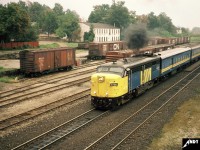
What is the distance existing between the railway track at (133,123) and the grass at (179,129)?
1.43 metres

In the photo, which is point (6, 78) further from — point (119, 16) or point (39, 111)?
point (119, 16)

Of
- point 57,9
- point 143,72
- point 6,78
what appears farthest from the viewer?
point 57,9

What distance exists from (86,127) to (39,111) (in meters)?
4.64

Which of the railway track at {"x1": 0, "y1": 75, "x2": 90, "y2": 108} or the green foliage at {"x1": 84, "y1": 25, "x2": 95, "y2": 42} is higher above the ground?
the green foliage at {"x1": 84, "y1": 25, "x2": 95, "y2": 42}

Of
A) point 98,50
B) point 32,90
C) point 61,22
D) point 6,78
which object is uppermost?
point 61,22

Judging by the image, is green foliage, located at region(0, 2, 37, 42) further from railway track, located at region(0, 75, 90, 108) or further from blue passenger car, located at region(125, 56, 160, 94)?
blue passenger car, located at region(125, 56, 160, 94)

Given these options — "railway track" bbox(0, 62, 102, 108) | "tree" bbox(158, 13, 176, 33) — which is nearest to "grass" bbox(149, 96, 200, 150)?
"railway track" bbox(0, 62, 102, 108)

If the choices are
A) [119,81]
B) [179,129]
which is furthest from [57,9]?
[179,129]

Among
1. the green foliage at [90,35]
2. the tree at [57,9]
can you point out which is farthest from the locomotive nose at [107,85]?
the tree at [57,9]

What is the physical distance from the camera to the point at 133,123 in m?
16.0

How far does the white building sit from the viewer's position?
304ft

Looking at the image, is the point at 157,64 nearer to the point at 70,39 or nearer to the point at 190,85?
the point at 190,85

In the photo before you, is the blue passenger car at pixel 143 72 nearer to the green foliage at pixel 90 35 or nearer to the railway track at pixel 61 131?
the railway track at pixel 61 131

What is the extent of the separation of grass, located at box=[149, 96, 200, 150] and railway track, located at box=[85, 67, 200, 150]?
1435 millimetres
